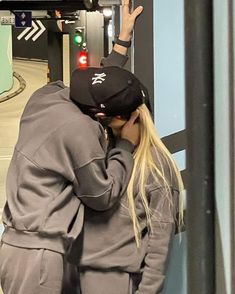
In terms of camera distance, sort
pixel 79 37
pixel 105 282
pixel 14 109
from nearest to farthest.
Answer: pixel 105 282 → pixel 79 37 → pixel 14 109

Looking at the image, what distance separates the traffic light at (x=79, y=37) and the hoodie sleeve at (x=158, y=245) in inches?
440

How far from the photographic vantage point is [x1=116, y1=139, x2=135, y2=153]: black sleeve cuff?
1.98 metres

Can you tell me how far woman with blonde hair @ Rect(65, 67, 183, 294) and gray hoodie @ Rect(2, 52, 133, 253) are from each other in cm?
7

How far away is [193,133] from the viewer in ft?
1.81

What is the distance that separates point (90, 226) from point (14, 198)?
0.24m

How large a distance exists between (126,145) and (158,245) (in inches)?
12.0

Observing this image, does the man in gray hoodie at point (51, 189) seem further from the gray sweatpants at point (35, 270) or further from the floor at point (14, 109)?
the floor at point (14, 109)

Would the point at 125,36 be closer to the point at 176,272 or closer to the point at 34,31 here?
the point at 176,272

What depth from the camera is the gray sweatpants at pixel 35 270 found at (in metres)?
1.85

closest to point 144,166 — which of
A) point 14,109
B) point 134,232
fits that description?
point 134,232

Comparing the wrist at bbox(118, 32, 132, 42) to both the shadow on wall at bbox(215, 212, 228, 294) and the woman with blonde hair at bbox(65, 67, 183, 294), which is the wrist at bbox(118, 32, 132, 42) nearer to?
the woman with blonde hair at bbox(65, 67, 183, 294)

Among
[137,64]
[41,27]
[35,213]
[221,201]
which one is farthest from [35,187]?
[41,27]

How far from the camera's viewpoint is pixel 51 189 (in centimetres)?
187

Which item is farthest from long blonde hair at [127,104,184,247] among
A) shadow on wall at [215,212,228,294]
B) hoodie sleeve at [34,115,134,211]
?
shadow on wall at [215,212,228,294]
